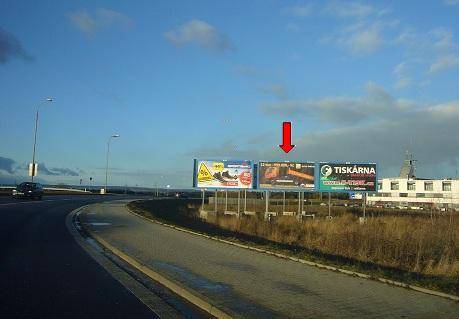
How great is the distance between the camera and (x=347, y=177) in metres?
40.1

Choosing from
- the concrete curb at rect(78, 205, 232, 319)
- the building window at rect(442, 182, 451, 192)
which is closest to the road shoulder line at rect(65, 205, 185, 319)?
the concrete curb at rect(78, 205, 232, 319)

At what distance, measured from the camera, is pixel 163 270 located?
11516mm

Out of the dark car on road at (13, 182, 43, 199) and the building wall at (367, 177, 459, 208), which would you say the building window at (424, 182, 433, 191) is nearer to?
the building wall at (367, 177, 459, 208)

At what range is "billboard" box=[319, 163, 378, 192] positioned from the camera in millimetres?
39844

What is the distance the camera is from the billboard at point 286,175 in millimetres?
39500

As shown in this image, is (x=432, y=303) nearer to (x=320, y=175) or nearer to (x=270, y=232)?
(x=270, y=232)

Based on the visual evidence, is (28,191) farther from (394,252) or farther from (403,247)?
(394,252)

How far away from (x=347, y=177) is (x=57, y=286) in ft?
108

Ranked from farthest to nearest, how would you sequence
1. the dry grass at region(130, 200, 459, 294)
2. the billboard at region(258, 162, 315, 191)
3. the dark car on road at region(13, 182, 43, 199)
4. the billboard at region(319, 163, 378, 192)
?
1. the dark car on road at region(13, 182, 43, 199)
2. the billboard at region(319, 163, 378, 192)
3. the billboard at region(258, 162, 315, 191)
4. the dry grass at region(130, 200, 459, 294)

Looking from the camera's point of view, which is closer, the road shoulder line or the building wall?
the road shoulder line

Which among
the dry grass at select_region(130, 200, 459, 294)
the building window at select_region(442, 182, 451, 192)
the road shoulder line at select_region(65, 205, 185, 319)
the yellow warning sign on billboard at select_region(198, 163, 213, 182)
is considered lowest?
the road shoulder line at select_region(65, 205, 185, 319)

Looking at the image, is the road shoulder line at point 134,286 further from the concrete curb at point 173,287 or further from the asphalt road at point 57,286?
the concrete curb at point 173,287

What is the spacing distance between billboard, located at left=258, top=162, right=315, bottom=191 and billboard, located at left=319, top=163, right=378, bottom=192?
37.1 inches

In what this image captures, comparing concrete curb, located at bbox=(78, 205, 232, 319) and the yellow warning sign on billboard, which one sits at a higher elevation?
the yellow warning sign on billboard
